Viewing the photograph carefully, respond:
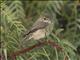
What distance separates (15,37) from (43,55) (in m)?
0.38

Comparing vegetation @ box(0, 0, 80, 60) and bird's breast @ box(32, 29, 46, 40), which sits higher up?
bird's breast @ box(32, 29, 46, 40)

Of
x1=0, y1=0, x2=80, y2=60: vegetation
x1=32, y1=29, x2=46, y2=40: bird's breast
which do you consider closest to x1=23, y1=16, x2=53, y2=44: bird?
x1=32, y1=29, x2=46, y2=40: bird's breast

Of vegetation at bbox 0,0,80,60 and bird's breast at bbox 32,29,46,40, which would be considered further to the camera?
vegetation at bbox 0,0,80,60

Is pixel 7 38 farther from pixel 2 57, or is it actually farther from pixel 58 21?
pixel 58 21

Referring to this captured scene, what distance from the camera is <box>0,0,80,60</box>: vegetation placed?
4.30 m

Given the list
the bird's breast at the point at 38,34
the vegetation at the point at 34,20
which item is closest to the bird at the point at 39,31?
the bird's breast at the point at 38,34

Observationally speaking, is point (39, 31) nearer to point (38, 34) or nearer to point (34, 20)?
point (38, 34)

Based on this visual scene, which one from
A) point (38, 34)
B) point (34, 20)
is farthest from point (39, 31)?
point (34, 20)

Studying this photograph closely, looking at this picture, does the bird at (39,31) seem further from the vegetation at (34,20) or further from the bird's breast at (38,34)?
the vegetation at (34,20)

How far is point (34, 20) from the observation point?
5.96 meters

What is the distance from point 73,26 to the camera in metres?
5.96

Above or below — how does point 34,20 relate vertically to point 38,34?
below

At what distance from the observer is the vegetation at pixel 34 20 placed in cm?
430

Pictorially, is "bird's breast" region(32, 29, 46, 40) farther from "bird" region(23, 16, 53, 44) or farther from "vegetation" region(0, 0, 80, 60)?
"vegetation" region(0, 0, 80, 60)
